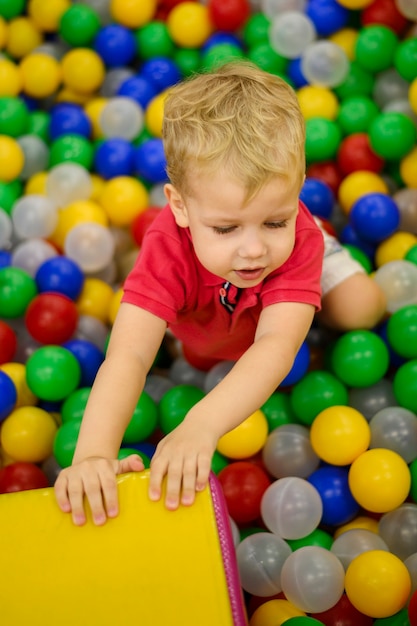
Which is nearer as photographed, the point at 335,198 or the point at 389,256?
the point at 389,256

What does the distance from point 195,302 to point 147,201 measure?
635 mm

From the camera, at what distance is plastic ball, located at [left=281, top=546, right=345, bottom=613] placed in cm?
107

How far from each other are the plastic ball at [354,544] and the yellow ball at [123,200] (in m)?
0.85

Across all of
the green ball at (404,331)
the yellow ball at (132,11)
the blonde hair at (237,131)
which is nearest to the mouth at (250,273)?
the blonde hair at (237,131)

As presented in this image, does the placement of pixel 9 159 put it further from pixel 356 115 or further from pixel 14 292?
pixel 356 115

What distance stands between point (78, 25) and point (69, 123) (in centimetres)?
26

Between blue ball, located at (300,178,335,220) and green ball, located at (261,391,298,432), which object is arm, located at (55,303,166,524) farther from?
blue ball, located at (300,178,335,220)

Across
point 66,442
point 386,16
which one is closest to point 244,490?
point 66,442

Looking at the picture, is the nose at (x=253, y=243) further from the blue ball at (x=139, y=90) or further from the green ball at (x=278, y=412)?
the blue ball at (x=139, y=90)

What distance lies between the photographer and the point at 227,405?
3.10ft

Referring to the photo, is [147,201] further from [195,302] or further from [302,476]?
[302,476]

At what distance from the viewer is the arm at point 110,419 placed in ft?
2.82

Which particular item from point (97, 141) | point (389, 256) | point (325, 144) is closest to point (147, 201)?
point (97, 141)

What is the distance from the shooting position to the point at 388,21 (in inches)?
72.2
